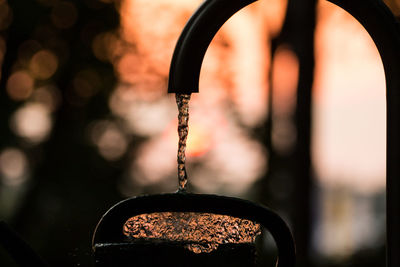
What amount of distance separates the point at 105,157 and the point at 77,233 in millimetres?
2469

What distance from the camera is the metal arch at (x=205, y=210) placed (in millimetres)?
762

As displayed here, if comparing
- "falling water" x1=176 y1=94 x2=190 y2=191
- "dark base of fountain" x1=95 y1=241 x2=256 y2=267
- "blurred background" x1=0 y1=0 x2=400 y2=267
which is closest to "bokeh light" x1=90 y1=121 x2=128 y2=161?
"blurred background" x1=0 y1=0 x2=400 y2=267

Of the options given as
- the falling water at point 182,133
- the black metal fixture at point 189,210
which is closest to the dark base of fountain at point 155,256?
the black metal fixture at point 189,210

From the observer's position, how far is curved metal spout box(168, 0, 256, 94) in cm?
80

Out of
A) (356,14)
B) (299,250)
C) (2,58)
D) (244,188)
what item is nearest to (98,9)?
Result: (2,58)

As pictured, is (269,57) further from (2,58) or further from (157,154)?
(2,58)

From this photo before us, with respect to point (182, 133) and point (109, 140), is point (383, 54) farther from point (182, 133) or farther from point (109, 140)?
point (109, 140)

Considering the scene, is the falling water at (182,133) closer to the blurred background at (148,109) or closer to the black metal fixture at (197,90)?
the black metal fixture at (197,90)

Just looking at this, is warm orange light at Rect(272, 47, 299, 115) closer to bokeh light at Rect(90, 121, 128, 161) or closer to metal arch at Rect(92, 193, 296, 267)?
bokeh light at Rect(90, 121, 128, 161)

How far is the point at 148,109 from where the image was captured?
796 cm

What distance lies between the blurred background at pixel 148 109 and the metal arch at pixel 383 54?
6.12m

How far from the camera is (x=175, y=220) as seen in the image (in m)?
0.80

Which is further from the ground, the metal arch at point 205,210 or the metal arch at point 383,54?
the metal arch at point 383,54

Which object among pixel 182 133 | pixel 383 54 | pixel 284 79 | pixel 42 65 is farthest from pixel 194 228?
pixel 42 65
